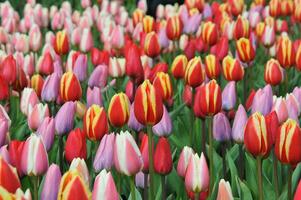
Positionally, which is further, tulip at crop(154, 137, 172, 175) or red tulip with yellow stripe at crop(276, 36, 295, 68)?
red tulip with yellow stripe at crop(276, 36, 295, 68)

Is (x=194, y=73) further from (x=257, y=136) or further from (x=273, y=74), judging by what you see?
(x=257, y=136)

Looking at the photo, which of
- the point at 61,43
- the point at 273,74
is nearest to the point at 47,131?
the point at 273,74

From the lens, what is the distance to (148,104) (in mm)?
2252

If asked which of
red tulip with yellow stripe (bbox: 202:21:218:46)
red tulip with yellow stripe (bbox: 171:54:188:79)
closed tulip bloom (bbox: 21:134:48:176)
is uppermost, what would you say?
red tulip with yellow stripe (bbox: 202:21:218:46)

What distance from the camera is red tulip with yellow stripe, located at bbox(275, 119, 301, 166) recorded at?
2.14 meters

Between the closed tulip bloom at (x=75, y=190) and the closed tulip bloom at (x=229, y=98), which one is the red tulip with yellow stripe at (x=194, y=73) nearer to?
the closed tulip bloom at (x=229, y=98)

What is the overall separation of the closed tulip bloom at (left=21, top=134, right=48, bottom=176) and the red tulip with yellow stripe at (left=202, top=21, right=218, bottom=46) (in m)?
2.55

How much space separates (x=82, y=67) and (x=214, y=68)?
31.1 inches

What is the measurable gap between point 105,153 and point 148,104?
0.26 m

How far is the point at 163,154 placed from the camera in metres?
2.37

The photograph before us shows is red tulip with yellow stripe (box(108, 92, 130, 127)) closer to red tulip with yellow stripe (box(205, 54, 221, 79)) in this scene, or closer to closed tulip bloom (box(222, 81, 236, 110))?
closed tulip bloom (box(222, 81, 236, 110))

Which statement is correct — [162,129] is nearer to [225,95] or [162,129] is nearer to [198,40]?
[225,95]

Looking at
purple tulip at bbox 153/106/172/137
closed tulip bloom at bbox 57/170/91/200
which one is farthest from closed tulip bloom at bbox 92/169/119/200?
purple tulip at bbox 153/106/172/137

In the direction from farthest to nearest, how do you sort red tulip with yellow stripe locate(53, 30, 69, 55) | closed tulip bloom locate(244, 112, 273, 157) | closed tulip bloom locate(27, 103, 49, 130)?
red tulip with yellow stripe locate(53, 30, 69, 55), closed tulip bloom locate(27, 103, 49, 130), closed tulip bloom locate(244, 112, 273, 157)
